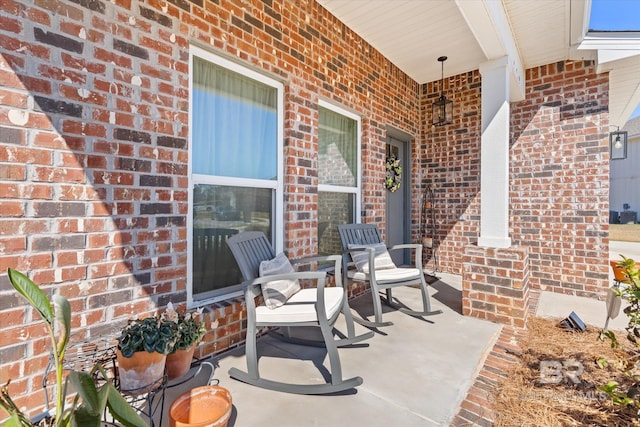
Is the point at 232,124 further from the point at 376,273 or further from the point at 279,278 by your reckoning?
the point at 376,273

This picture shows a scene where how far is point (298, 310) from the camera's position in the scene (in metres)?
2.13

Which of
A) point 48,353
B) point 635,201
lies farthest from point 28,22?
point 635,201

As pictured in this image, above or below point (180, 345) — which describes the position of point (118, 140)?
above

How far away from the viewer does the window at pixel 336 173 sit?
371 cm

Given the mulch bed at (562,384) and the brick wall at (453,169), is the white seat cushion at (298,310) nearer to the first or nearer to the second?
the mulch bed at (562,384)

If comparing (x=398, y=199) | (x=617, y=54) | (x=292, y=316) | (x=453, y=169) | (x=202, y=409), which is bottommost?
(x=202, y=409)

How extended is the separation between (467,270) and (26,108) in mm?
3705

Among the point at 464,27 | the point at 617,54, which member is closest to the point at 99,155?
the point at 464,27

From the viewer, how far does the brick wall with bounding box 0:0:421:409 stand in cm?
157

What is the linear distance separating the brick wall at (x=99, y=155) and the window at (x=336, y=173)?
4.01 ft

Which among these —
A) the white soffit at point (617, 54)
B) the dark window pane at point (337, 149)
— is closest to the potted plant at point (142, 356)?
the dark window pane at point (337, 149)

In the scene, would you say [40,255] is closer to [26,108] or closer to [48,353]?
[48,353]

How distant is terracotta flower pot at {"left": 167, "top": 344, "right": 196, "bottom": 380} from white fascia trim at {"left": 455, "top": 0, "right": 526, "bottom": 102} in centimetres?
333

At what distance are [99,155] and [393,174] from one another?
4089 mm
